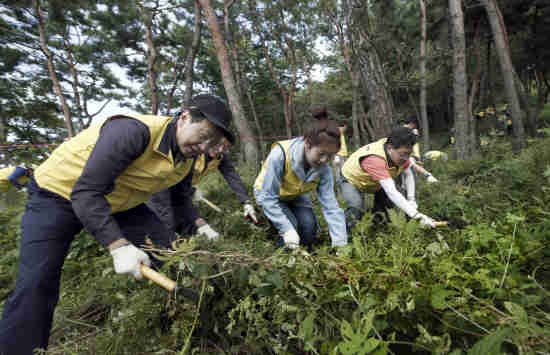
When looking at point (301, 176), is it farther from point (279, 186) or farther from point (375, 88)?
point (375, 88)

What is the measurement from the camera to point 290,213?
246cm

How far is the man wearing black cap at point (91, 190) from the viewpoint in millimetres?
1351

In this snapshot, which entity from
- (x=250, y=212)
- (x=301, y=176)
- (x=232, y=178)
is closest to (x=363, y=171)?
(x=301, y=176)

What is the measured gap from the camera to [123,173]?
1.66 meters

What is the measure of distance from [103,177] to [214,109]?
0.78 meters

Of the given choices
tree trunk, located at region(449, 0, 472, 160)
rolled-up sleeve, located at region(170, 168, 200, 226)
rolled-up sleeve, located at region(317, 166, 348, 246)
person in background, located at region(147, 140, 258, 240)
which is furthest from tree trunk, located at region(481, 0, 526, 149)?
rolled-up sleeve, located at region(170, 168, 200, 226)

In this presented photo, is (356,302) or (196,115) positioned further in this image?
(196,115)

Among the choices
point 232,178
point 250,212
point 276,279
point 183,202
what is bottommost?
point 250,212

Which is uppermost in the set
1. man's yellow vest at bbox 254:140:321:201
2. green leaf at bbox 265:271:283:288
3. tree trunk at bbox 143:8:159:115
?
tree trunk at bbox 143:8:159:115

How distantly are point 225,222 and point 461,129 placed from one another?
627cm

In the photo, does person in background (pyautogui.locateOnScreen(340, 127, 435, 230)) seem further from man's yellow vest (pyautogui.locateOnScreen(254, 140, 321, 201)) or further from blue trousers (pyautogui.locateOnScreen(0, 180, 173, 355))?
blue trousers (pyautogui.locateOnScreen(0, 180, 173, 355))

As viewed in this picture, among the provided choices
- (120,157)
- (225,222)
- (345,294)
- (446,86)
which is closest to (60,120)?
(225,222)

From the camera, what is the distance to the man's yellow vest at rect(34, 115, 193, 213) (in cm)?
152

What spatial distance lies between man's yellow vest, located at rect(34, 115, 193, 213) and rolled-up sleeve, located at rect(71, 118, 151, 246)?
17 centimetres
